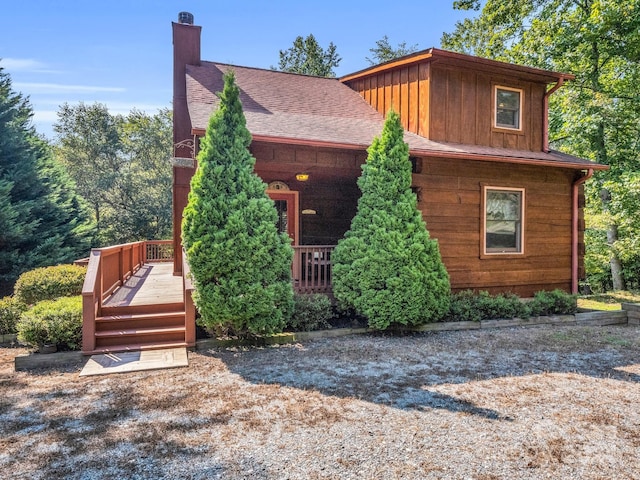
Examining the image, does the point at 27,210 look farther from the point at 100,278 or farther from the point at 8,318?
the point at 100,278

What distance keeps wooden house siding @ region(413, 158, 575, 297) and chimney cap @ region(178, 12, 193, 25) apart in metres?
7.16

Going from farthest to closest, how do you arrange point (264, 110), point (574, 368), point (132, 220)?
point (132, 220), point (264, 110), point (574, 368)

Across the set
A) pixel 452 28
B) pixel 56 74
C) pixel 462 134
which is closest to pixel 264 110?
pixel 462 134

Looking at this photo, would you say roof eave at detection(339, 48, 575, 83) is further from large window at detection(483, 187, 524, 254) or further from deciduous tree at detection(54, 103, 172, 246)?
deciduous tree at detection(54, 103, 172, 246)

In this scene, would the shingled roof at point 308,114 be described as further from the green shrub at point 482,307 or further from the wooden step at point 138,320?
the wooden step at point 138,320

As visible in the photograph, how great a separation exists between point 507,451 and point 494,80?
8070 millimetres

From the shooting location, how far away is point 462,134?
8.38m

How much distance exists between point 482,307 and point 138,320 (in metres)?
5.64

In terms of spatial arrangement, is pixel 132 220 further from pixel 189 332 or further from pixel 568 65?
pixel 568 65

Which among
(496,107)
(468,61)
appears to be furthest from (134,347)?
(496,107)

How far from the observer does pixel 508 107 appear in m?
8.88

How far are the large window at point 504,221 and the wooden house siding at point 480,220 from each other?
130 millimetres

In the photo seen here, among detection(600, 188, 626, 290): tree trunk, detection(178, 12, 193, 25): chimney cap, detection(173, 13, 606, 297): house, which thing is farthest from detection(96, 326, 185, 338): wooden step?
detection(600, 188, 626, 290): tree trunk

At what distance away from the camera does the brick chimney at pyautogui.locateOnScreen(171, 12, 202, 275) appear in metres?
9.08
